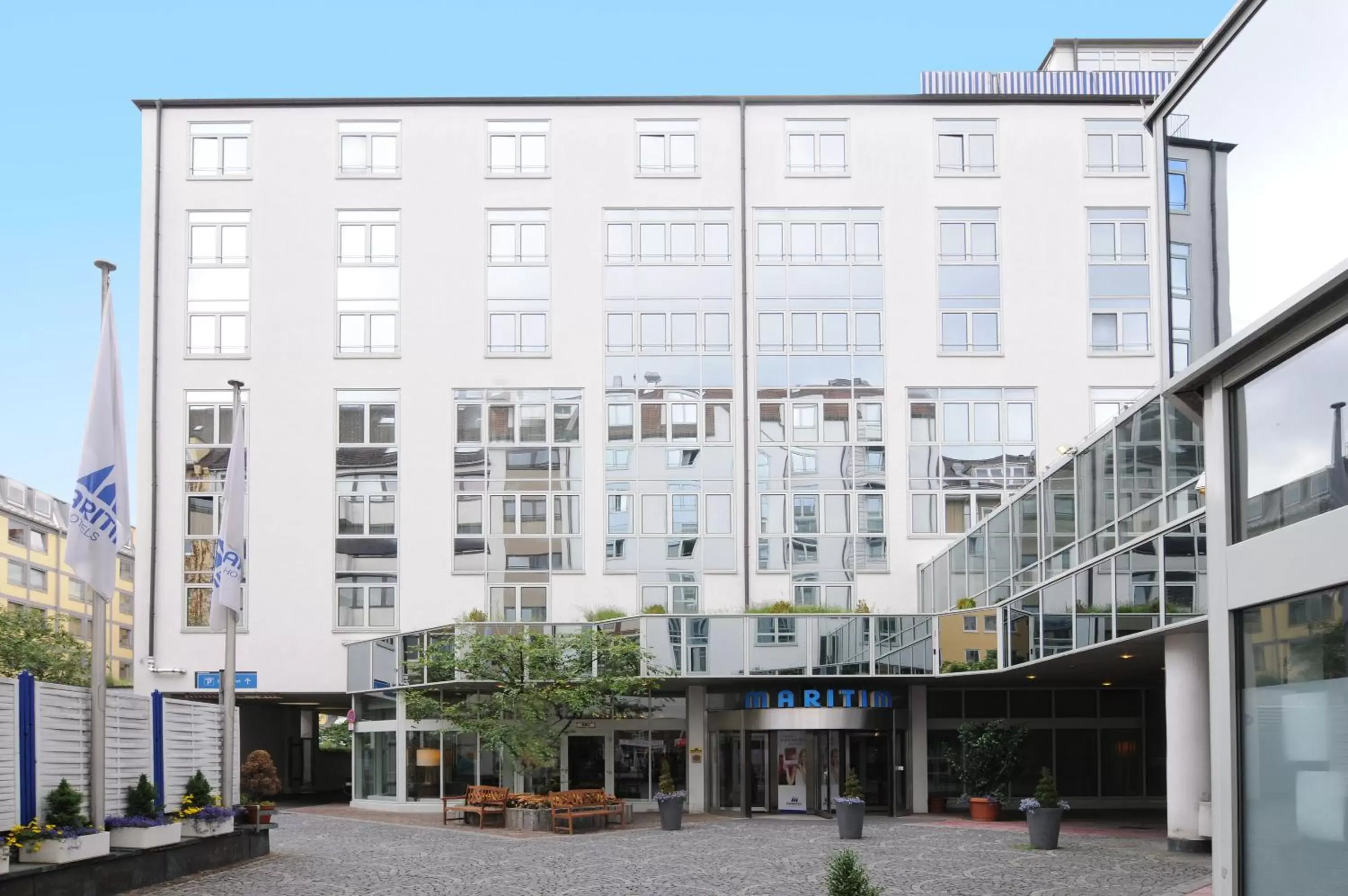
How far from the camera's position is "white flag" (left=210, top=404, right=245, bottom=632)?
2420cm

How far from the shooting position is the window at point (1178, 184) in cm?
1256

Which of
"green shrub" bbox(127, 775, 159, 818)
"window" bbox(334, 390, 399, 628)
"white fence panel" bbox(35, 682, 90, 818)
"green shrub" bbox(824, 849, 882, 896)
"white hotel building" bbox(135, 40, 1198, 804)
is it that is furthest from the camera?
"window" bbox(334, 390, 399, 628)

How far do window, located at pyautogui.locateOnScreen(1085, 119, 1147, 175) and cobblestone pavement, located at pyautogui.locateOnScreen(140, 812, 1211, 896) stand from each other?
21881mm

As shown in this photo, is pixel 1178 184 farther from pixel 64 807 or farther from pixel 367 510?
pixel 367 510

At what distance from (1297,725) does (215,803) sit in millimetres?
17630

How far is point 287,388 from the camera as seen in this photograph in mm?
43781

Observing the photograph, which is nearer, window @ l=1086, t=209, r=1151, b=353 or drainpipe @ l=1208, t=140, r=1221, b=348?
drainpipe @ l=1208, t=140, r=1221, b=348

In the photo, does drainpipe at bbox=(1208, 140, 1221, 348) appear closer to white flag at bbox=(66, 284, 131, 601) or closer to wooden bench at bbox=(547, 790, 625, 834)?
white flag at bbox=(66, 284, 131, 601)

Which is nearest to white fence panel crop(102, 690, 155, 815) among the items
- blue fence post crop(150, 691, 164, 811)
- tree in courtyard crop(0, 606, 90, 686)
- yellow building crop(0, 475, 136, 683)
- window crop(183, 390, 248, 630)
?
blue fence post crop(150, 691, 164, 811)

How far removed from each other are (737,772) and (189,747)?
15.7 m

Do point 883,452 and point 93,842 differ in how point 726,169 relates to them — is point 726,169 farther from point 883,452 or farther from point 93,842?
point 93,842

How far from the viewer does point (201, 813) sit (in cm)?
2264

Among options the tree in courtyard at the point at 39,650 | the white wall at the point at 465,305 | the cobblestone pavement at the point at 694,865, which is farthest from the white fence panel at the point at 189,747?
the tree in courtyard at the point at 39,650

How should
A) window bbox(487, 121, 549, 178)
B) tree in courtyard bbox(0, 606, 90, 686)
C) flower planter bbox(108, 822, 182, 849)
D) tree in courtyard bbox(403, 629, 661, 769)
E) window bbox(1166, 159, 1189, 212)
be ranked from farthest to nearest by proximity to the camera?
tree in courtyard bbox(0, 606, 90, 686) < window bbox(487, 121, 549, 178) < tree in courtyard bbox(403, 629, 661, 769) < flower planter bbox(108, 822, 182, 849) < window bbox(1166, 159, 1189, 212)
